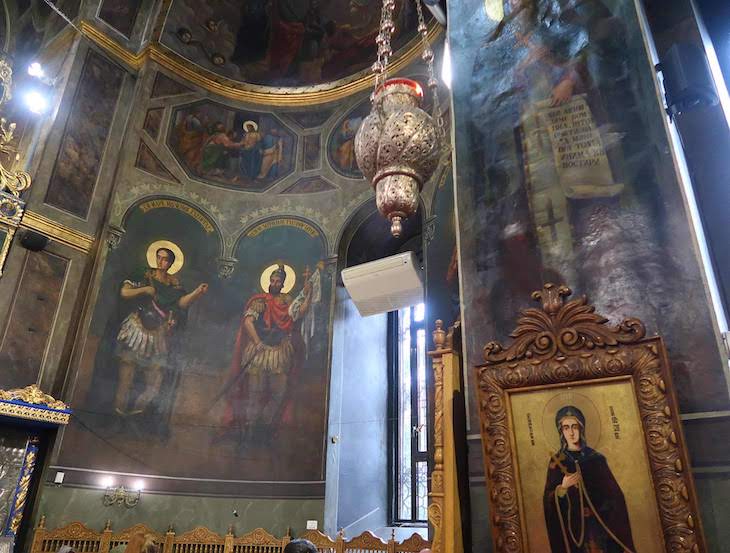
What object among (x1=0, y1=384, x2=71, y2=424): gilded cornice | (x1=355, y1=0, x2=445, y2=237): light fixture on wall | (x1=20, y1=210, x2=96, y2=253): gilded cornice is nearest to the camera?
(x1=355, y1=0, x2=445, y2=237): light fixture on wall

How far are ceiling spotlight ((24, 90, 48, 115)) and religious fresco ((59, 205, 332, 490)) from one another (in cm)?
244

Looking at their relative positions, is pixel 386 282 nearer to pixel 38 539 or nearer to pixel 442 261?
pixel 442 261

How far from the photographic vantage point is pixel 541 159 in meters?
4.32

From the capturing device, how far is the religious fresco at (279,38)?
10.8 metres

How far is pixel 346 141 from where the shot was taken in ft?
34.4

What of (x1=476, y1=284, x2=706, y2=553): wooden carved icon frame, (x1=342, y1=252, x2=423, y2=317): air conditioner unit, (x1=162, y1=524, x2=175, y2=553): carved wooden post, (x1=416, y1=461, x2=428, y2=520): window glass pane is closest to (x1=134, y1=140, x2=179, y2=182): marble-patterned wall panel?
(x1=342, y1=252, x2=423, y2=317): air conditioner unit

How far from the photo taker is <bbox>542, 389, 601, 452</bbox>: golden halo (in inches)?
120

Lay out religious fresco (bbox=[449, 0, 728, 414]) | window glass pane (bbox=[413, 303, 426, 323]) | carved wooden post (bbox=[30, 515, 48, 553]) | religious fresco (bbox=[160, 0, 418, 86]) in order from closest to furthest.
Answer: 1. religious fresco (bbox=[449, 0, 728, 414])
2. carved wooden post (bbox=[30, 515, 48, 553])
3. religious fresco (bbox=[160, 0, 418, 86])
4. window glass pane (bbox=[413, 303, 426, 323])

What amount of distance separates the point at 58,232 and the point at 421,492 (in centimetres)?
742

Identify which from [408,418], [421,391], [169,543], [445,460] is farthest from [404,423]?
[445,460]

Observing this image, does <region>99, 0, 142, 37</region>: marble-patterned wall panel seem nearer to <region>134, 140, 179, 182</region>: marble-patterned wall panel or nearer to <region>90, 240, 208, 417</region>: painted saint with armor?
<region>134, 140, 179, 182</region>: marble-patterned wall panel

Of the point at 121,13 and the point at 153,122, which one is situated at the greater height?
the point at 121,13

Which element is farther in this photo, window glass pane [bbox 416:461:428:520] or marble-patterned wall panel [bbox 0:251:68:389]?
window glass pane [bbox 416:461:428:520]

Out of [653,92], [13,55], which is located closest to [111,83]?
[13,55]
